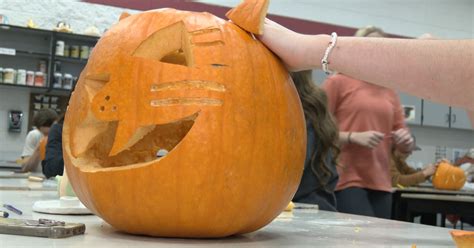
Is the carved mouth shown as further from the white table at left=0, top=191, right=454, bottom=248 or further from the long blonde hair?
the long blonde hair

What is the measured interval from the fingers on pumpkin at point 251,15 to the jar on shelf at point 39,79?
481 centimetres

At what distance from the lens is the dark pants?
7.94ft

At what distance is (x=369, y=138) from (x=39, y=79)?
403 cm

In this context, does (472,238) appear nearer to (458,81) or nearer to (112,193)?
(458,81)

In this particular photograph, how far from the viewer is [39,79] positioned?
546 cm

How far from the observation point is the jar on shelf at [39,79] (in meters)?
5.44

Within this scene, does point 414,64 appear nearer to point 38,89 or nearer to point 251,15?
point 251,15

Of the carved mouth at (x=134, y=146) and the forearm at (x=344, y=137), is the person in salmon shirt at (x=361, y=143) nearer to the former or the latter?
the forearm at (x=344, y=137)

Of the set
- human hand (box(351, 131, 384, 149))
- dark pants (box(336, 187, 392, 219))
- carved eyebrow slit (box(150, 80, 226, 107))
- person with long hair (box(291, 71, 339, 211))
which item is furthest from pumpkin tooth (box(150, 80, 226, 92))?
dark pants (box(336, 187, 392, 219))

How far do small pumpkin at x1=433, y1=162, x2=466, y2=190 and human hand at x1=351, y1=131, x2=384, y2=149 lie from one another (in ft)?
8.61

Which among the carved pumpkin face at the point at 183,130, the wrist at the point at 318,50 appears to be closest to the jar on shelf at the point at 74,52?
the carved pumpkin face at the point at 183,130

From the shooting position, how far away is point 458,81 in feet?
2.92

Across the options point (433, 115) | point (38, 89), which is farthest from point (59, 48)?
point (433, 115)

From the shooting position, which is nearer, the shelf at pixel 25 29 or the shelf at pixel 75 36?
the shelf at pixel 25 29
